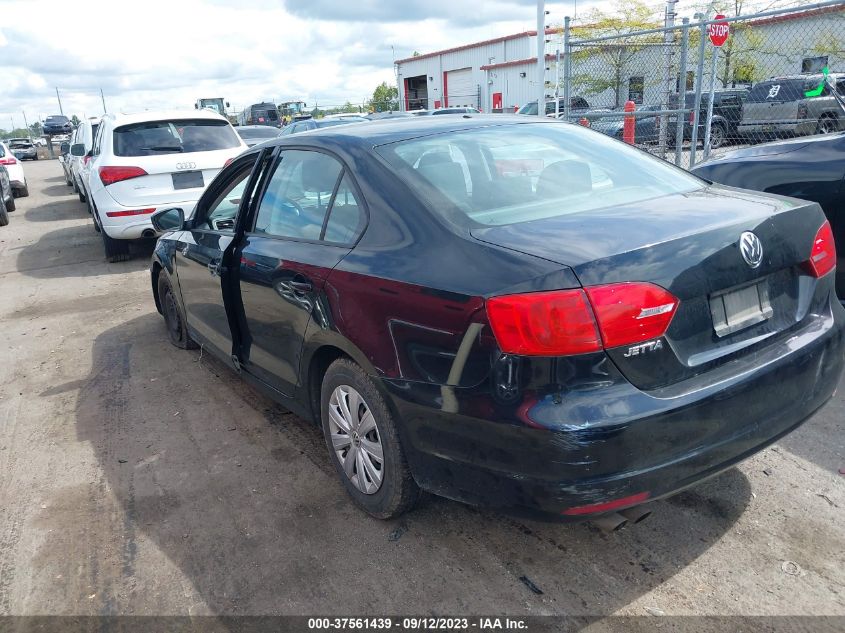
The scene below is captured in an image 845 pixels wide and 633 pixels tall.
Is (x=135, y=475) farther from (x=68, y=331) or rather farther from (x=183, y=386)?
(x=68, y=331)

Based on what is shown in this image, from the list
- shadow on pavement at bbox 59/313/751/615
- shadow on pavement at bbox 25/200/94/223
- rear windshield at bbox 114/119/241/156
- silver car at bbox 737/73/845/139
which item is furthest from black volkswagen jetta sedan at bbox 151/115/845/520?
shadow on pavement at bbox 25/200/94/223

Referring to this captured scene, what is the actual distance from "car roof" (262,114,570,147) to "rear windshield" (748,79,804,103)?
10.6 m

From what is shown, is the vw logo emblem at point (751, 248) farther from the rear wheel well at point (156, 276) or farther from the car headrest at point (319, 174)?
the rear wheel well at point (156, 276)

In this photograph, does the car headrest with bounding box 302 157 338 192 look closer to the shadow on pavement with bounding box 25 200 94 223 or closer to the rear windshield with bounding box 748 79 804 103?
the shadow on pavement with bounding box 25 200 94 223

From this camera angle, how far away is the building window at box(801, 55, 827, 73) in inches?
625

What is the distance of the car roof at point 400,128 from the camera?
3166 mm

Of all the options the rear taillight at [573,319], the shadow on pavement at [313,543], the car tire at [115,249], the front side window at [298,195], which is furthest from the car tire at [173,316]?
the car tire at [115,249]

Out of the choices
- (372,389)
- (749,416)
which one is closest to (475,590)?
(372,389)

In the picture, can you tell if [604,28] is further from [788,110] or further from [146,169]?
[146,169]

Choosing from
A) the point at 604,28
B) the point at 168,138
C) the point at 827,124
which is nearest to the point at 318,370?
the point at 168,138

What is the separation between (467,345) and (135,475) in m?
2.28

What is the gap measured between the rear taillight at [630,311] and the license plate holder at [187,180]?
765 cm

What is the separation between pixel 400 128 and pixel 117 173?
6422 mm

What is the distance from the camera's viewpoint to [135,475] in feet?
12.0
